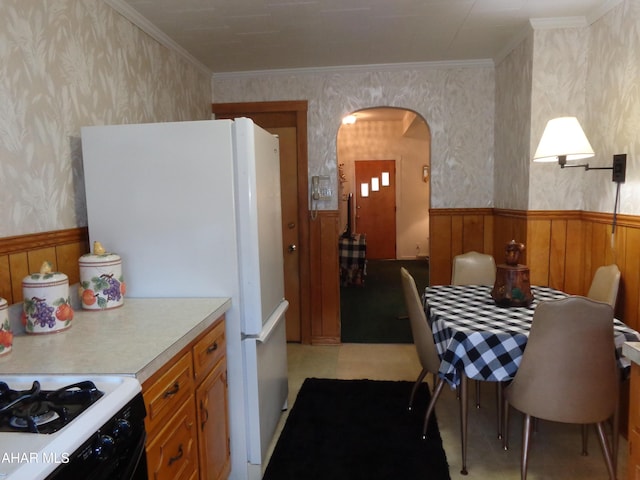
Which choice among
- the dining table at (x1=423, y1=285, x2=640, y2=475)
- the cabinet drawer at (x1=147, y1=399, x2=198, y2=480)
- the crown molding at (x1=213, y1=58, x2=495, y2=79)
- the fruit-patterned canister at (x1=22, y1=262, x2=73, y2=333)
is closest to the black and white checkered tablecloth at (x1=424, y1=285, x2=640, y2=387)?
the dining table at (x1=423, y1=285, x2=640, y2=475)

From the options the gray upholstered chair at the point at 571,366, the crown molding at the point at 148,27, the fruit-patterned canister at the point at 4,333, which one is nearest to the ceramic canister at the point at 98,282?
the fruit-patterned canister at the point at 4,333

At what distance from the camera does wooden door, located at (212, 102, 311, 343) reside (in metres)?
3.84

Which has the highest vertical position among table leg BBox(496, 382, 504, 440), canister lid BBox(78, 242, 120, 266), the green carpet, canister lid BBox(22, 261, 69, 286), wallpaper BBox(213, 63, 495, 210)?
wallpaper BBox(213, 63, 495, 210)

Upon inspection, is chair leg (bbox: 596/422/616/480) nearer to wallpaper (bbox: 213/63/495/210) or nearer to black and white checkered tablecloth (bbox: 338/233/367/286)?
wallpaper (bbox: 213/63/495/210)

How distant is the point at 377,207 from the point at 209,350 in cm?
705

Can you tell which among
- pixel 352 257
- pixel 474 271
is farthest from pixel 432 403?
pixel 352 257

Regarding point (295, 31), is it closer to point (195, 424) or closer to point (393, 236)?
point (195, 424)

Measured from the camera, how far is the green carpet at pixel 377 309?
420 cm

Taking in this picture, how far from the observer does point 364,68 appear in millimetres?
3727

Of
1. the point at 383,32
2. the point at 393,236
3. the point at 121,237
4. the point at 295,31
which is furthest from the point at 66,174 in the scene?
the point at 393,236

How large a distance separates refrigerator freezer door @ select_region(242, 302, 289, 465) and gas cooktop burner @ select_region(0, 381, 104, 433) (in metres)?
0.98

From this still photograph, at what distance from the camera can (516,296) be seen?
2279mm

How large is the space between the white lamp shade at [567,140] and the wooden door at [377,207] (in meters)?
6.06

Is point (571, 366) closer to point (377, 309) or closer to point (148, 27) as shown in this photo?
point (148, 27)
